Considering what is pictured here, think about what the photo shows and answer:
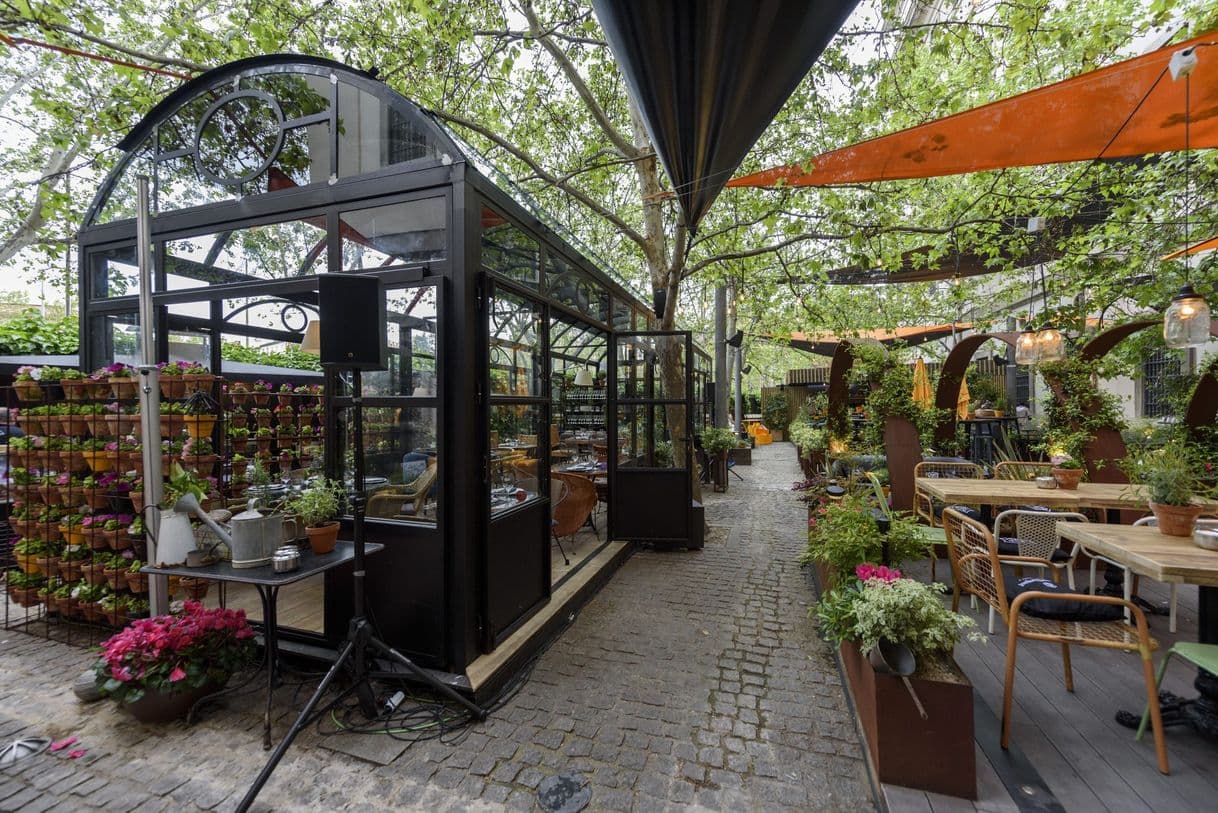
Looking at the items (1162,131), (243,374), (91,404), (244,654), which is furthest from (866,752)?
(243,374)

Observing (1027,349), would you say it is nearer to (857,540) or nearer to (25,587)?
(857,540)

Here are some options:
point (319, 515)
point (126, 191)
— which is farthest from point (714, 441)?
point (126, 191)

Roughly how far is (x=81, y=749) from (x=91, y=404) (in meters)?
2.21

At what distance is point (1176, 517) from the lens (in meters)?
2.66

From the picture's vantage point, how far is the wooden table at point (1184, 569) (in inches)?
84.0

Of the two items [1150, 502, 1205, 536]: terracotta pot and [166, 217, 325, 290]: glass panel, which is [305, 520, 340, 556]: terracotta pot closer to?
[166, 217, 325, 290]: glass panel

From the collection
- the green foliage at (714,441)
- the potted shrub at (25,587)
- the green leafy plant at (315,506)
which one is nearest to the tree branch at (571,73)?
the green leafy plant at (315,506)

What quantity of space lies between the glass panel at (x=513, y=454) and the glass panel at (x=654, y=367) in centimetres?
220

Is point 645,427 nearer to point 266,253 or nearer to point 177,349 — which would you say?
point 266,253

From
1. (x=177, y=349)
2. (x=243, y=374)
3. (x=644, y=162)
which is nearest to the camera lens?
(x=177, y=349)

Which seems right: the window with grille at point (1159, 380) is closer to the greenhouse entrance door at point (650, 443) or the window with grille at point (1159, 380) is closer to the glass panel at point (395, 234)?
the greenhouse entrance door at point (650, 443)

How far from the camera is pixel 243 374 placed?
6.94m

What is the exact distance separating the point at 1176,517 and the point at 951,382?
14.4 ft

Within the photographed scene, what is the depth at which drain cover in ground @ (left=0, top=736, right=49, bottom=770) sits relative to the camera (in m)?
2.31
